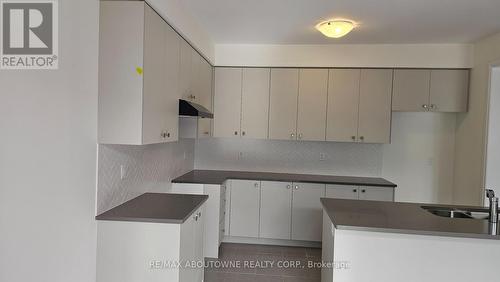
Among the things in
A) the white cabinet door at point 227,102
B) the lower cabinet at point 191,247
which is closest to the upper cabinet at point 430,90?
the white cabinet door at point 227,102

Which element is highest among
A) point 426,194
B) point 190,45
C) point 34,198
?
point 190,45

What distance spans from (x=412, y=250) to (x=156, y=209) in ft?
5.88

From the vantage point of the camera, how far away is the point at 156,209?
2.40m

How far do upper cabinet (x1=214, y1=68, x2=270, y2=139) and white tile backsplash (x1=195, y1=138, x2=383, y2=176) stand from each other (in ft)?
1.07

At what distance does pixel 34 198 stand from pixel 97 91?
0.75m

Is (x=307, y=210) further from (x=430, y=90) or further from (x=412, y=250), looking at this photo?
(x=430, y=90)

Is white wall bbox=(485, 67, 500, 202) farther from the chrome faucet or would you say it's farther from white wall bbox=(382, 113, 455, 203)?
the chrome faucet

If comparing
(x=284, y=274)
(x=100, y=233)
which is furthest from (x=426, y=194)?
(x=100, y=233)

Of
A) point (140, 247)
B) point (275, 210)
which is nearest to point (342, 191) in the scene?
point (275, 210)

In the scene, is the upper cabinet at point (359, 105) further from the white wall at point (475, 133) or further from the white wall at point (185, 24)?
the white wall at point (185, 24)

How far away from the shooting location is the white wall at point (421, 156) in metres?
4.23

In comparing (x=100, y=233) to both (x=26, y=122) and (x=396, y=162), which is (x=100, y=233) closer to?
(x=26, y=122)

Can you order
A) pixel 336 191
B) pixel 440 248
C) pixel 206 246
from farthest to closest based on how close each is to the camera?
pixel 336 191 < pixel 206 246 < pixel 440 248

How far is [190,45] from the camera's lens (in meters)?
3.14
